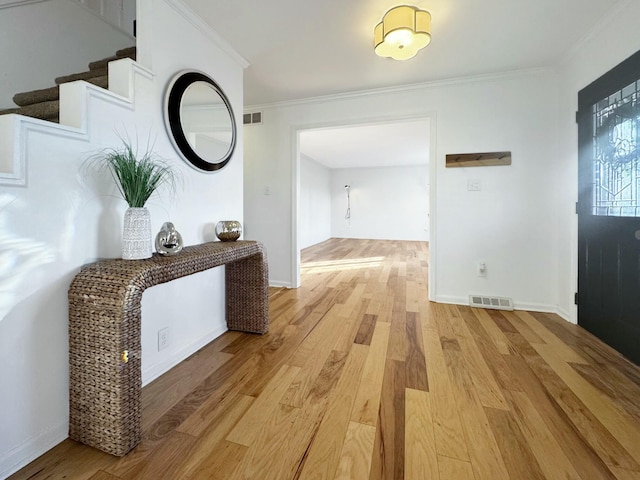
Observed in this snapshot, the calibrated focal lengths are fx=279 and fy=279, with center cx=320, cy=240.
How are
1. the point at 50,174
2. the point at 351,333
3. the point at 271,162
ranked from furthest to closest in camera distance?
the point at 271,162 → the point at 351,333 → the point at 50,174

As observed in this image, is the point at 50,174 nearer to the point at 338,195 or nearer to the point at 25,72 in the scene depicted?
the point at 25,72

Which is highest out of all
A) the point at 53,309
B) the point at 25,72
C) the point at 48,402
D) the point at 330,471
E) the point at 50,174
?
the point at 25,72

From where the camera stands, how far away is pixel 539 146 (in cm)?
269

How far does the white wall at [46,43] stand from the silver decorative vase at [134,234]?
1.48m

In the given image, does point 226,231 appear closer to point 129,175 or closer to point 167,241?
point 167,241

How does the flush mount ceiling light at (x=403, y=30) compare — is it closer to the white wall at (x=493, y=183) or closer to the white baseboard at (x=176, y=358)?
the white wall at (x=493, y=183)

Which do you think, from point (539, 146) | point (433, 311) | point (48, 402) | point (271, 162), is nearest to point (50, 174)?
point (48, 402)

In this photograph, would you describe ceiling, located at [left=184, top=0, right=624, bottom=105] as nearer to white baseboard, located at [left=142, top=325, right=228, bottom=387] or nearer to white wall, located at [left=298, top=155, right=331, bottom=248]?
white baseboard, located at [left=142, top=325, right=228, bottom=387]

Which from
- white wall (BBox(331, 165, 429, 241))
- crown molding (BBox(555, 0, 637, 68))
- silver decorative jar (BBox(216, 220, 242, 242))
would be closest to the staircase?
silver decorative jar (BBox(216, 220, 242, 242))

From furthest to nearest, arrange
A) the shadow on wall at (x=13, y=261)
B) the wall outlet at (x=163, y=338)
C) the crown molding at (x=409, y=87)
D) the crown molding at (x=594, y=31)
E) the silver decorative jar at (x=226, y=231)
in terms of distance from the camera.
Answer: the crown molding at (x=409, y=87)
the silver decorative jar at (x=226, y=231)
the crown molding at (x=594, y=31)
the wall outlet at (x=163, y=338)
the shadow on wall at (x=13, y=261)

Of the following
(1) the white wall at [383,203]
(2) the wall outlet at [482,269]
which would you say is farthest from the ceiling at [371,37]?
(1) the white wall at [383,203]

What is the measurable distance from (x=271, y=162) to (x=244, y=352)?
2.41 metres

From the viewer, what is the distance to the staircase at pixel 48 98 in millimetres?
1425

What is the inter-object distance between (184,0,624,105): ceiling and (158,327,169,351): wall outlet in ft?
6.80
